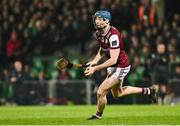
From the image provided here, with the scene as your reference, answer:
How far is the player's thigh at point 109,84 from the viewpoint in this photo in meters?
14.4

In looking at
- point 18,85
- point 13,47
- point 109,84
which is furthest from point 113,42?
point 13,47

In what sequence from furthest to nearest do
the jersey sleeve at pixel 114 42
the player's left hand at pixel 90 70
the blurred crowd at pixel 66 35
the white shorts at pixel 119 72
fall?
the blurred crowd at pixel 66 35
the white shorts at pixel 119 72
the jersey sleeve at pixel 114 42
the player's left hand at pixel 90 70

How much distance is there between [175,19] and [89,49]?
3.31 meters

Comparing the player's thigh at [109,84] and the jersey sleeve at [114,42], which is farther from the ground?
the jersey sleeve at [114,42]

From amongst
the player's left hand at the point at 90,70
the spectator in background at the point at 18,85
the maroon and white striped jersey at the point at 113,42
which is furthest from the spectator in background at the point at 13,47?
the player's left hand at the point at 90,70

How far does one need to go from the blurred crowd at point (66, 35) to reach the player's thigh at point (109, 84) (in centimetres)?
911

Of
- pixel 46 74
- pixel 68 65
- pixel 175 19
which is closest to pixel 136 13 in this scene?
pixel 175 19

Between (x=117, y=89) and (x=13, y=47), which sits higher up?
(x=117, y=89)

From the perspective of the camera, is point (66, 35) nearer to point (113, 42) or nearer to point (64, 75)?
point (64, 75)

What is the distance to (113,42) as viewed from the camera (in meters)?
14.4

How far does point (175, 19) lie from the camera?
1020 inches

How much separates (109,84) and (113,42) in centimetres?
83

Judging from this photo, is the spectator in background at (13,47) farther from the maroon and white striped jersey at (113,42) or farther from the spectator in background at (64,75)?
the maroon and white striped jersey at (113,42)

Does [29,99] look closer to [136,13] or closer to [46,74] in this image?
[46,74]
